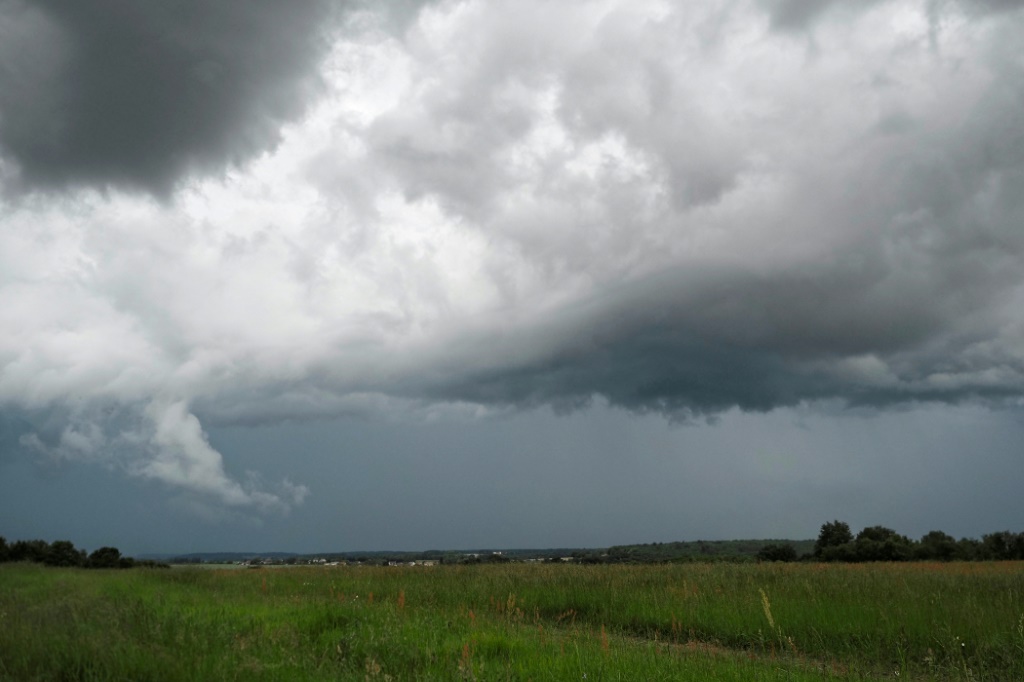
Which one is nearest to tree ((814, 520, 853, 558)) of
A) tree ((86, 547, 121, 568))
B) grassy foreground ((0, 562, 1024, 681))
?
grassy foreground ((0, 562, 1024, 681))

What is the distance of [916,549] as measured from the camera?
53.8 meters

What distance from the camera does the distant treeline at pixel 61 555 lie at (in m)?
51.4

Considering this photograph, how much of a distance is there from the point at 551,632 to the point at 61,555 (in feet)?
185

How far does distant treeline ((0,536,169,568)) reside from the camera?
51.4 metres

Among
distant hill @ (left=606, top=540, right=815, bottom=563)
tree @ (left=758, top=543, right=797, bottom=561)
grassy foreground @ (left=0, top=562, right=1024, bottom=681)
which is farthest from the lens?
tree @ (left=758, top=543, right=797, bottom=561)

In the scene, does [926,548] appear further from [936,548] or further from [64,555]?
[64,555]

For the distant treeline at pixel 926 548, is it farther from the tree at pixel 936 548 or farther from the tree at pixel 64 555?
the tree at pixel 64 555

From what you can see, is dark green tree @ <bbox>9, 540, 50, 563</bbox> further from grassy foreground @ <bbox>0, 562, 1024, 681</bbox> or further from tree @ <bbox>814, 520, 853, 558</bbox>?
tree @ <bbox>814, 520, 853, 558</bbox>

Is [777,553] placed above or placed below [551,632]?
below

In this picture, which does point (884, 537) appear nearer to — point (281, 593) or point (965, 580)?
point (965, 580)

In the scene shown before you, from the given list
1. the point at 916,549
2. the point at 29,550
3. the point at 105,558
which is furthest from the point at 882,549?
the point at 29,550

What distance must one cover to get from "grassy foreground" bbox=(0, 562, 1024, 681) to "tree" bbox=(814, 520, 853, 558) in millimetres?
46654

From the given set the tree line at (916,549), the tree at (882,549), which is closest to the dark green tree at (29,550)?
the tree line at (916,549)

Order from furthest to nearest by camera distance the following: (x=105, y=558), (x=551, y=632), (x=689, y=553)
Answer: (x=689, y=553), (x=105, y=558), (x=551, y=632)
